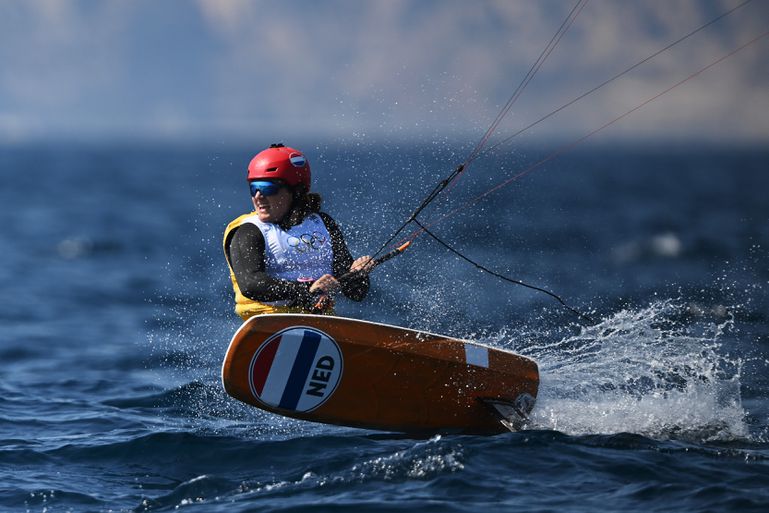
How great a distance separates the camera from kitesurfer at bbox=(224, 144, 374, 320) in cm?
763

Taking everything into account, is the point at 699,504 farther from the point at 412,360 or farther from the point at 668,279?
the point at 668,279

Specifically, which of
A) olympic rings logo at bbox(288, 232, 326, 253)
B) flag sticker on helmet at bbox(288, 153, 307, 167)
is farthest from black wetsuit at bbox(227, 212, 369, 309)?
flag sticker on helmet at bbox(288, 153, 307, 167)

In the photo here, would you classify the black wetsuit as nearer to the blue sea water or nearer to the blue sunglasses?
the blue sunglasses

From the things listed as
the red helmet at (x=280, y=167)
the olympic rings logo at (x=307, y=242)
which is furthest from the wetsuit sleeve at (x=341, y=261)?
the red helmet at (x=280, y=167)

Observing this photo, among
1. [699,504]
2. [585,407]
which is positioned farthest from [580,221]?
[699,504]

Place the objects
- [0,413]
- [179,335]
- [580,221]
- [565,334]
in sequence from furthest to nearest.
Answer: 1. [580,221]
2. [179,335]
3. [565,334]
4. [0,413]

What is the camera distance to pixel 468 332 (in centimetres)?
1257

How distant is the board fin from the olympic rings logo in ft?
5.18

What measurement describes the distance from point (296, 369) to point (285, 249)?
0.82 metres

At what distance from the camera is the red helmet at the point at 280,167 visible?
25.1 feet

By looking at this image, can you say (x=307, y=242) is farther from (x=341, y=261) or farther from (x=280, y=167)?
(x=280, y=167)

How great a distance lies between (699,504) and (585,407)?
2.05 metres

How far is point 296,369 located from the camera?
768cm

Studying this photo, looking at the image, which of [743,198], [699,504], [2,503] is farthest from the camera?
[743,198]
